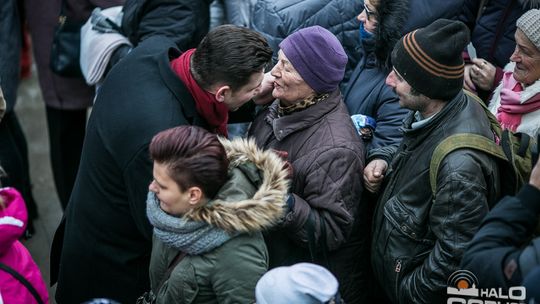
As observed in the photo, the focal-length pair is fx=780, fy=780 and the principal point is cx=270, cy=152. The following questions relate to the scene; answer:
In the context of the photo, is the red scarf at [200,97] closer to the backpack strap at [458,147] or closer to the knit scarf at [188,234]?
the knit scarf at [188,234]

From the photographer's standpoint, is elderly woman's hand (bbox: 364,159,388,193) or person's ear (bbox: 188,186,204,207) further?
elderly woman's hand (bbox: 364,159,388,193)

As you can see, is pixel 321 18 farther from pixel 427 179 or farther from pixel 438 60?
pixel 427 179

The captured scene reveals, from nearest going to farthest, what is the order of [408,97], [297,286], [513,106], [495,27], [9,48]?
[297,286]
[408,97]
[513,106]
[495,27]
[9,48]

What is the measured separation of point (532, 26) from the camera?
11.2 feet

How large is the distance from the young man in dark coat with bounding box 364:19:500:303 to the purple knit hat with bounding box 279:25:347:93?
254 mm

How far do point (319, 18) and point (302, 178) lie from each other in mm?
1256

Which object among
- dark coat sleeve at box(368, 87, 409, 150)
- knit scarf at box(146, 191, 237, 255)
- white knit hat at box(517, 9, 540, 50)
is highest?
white knit hat at box(517, 9, 540, 50)

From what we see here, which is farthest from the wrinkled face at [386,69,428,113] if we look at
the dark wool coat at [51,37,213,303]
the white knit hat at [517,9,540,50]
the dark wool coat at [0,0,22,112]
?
the dark wool coat at [0,0,22,112]

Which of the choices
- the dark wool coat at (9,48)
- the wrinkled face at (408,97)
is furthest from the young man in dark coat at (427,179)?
the dark wool coat at (9,48)

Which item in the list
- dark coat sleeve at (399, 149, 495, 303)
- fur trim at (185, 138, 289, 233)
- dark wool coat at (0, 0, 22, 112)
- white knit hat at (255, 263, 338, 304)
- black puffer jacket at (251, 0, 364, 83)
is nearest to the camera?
white knit hat at (255, 263, 338, 304)

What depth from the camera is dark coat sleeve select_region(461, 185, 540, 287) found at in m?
2.51

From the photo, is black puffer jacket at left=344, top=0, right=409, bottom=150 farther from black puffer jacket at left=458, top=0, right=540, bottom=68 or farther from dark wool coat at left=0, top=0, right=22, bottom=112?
dark wool coat at left=0, top=0, right=22, bottom=112

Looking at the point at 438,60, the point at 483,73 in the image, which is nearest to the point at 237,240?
the point at 438,60

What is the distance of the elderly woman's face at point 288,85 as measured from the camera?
11.0 feet
